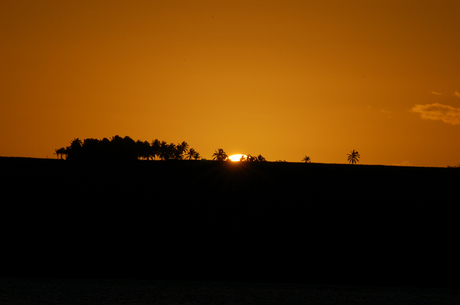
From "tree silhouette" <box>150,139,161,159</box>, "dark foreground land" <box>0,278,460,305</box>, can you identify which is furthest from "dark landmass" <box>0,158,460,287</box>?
"tree silhouette" <box>150,139,161,159</box>

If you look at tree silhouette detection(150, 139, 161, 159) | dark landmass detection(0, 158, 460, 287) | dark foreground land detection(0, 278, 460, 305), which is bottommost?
dark foreground land detection(0, 278, 460, 305)

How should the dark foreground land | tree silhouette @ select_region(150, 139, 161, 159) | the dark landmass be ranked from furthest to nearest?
1. tree silhouette @ select_region(150, 139, 161, 159)
2. the dark landmass
3. the dark foreground land

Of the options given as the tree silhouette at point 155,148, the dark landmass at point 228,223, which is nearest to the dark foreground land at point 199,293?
the dark landmass at point 228,223

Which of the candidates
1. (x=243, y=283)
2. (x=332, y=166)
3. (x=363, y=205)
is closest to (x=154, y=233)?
(x=243, y=283)

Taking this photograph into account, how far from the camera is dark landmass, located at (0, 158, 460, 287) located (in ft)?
36.6

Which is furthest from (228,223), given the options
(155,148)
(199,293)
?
(155,148)

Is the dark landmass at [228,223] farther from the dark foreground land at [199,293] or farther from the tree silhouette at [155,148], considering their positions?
the tree silhouette at [155,148]

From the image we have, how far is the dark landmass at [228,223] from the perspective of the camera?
11141mm

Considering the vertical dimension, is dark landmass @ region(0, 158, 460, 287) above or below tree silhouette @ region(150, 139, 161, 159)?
below

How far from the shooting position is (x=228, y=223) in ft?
Answer: 41.8

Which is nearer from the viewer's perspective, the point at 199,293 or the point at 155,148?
the point at 199,293

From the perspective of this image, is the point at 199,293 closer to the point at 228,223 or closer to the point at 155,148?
the point at 228,223

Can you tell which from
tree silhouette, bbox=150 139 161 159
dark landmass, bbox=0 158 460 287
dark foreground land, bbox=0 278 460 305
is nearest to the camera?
dark foreground land, bbox=0 278 460 305

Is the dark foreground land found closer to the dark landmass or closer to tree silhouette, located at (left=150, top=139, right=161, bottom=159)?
the dark landmass
